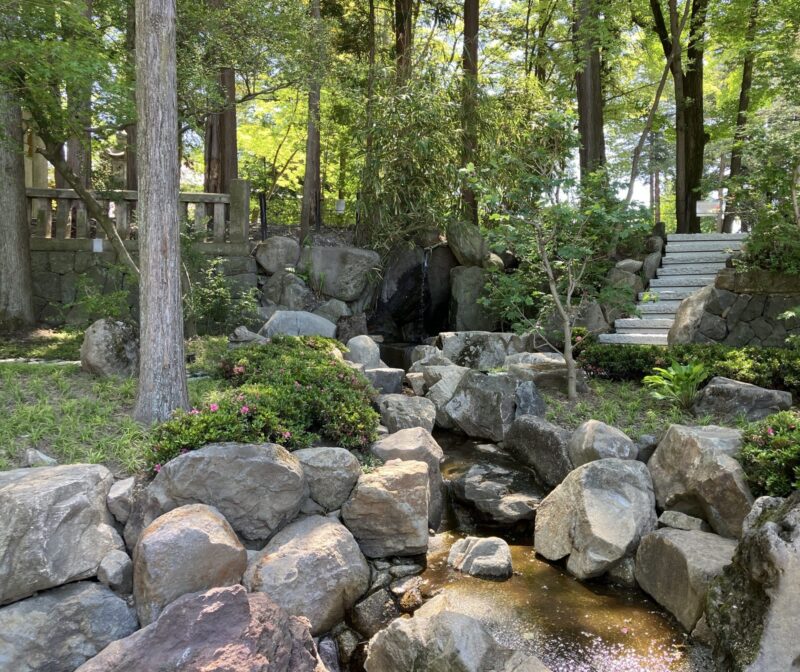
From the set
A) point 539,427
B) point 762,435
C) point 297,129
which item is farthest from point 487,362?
point 297,129

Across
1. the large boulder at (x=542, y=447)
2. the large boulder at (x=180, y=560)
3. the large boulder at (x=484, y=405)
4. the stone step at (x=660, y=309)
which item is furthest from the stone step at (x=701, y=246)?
the large boulder at (x=180, y=560)

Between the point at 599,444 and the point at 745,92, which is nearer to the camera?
the point at 599,444

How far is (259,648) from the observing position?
10.7 ft

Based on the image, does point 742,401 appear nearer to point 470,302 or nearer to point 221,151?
point 470,302

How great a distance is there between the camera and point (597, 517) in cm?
484

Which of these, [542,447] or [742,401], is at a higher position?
[742,401]

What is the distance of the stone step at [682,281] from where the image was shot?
11.1m

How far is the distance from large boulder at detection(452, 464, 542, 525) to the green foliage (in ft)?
6.25

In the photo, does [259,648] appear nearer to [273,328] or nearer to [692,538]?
[692,538]

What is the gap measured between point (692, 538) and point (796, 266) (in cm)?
587

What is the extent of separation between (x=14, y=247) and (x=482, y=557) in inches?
324

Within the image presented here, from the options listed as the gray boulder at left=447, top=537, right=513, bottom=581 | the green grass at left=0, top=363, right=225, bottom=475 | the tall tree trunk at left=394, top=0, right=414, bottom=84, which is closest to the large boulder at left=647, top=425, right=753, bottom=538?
the gray boulder at left=447, top=537, right=513, bottom=581

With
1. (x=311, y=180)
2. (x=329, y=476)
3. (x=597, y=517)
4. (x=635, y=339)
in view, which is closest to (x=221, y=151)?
(x=311, y=180)

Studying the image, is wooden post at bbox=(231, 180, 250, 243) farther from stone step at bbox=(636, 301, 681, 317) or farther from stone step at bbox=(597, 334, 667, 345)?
stone step at bbox=(636, 301, 681, 317)
